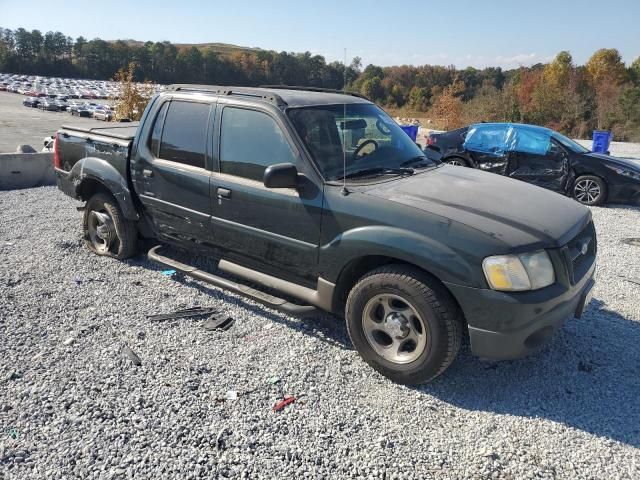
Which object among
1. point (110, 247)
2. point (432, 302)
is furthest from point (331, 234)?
point (110, 247)

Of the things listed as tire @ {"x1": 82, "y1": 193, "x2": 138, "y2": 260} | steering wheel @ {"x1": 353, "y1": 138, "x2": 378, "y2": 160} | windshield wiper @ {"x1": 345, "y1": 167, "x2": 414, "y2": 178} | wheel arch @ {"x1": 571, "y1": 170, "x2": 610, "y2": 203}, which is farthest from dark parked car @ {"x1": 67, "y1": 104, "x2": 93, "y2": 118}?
windshield wiper @ {"x1": 345, "y1": 167, "x2": 414, "y2": 178}

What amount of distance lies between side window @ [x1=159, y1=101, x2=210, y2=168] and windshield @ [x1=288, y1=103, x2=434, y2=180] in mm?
953

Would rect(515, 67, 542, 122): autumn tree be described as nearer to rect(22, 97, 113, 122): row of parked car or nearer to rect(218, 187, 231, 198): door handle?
rect(218, 187, 231, 198): door handle

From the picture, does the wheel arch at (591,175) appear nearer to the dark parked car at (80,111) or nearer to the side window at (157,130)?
the side window at (157,130)

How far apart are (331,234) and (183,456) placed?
5.59ft

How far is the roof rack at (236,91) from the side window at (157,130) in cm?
24

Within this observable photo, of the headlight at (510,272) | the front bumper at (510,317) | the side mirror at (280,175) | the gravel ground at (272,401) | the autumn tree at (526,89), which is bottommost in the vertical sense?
the gravel ground at (272,401)

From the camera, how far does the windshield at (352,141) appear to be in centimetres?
362

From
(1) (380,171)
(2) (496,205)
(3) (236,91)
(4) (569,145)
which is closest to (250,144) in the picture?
(3) (236,91)

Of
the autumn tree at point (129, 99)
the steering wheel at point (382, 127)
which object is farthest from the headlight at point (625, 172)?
the autumn tree at point (129, 99)

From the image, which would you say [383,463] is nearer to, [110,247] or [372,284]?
[372,284]

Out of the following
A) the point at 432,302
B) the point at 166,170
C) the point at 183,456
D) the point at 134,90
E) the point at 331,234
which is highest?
the point at 134,90

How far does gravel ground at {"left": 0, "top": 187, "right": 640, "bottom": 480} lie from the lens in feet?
8.43

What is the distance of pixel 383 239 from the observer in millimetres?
3107
